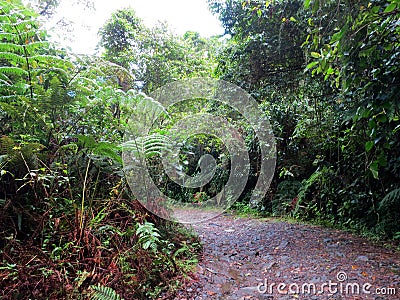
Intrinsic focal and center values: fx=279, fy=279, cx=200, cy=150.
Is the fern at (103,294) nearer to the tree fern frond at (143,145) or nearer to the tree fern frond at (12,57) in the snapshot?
the tree fern frond at (143,145)

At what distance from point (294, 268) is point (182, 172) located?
62.0 inches

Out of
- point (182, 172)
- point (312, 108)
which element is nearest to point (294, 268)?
point (182, 172)

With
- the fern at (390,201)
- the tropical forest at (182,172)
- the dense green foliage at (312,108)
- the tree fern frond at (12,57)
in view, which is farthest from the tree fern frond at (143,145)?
the fern at (390,201)

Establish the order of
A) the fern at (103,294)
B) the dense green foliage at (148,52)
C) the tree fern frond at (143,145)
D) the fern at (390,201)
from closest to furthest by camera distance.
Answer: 1. the fern at (103,294)
2. the tree fern frond at (143,145)
3. the fern at (390,201)
4. the dense green foliage at (148,52)

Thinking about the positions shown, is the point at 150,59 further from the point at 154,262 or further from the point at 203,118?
the point at 154,262

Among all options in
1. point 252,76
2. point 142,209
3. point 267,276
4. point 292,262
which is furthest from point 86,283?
point 252,76

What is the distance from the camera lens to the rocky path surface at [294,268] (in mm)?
2086

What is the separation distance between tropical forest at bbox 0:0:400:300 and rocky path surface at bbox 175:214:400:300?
19 millimetres

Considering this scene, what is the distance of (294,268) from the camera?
2625 mm

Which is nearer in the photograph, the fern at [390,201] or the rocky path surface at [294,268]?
the rocky path surface at [294,268]

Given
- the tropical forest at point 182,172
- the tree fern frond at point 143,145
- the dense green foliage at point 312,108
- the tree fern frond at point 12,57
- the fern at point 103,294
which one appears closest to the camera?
the fern at point 103,294

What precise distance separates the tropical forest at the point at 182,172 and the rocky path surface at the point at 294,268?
2cm

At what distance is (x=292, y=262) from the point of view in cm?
280

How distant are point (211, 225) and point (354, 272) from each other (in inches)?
114
